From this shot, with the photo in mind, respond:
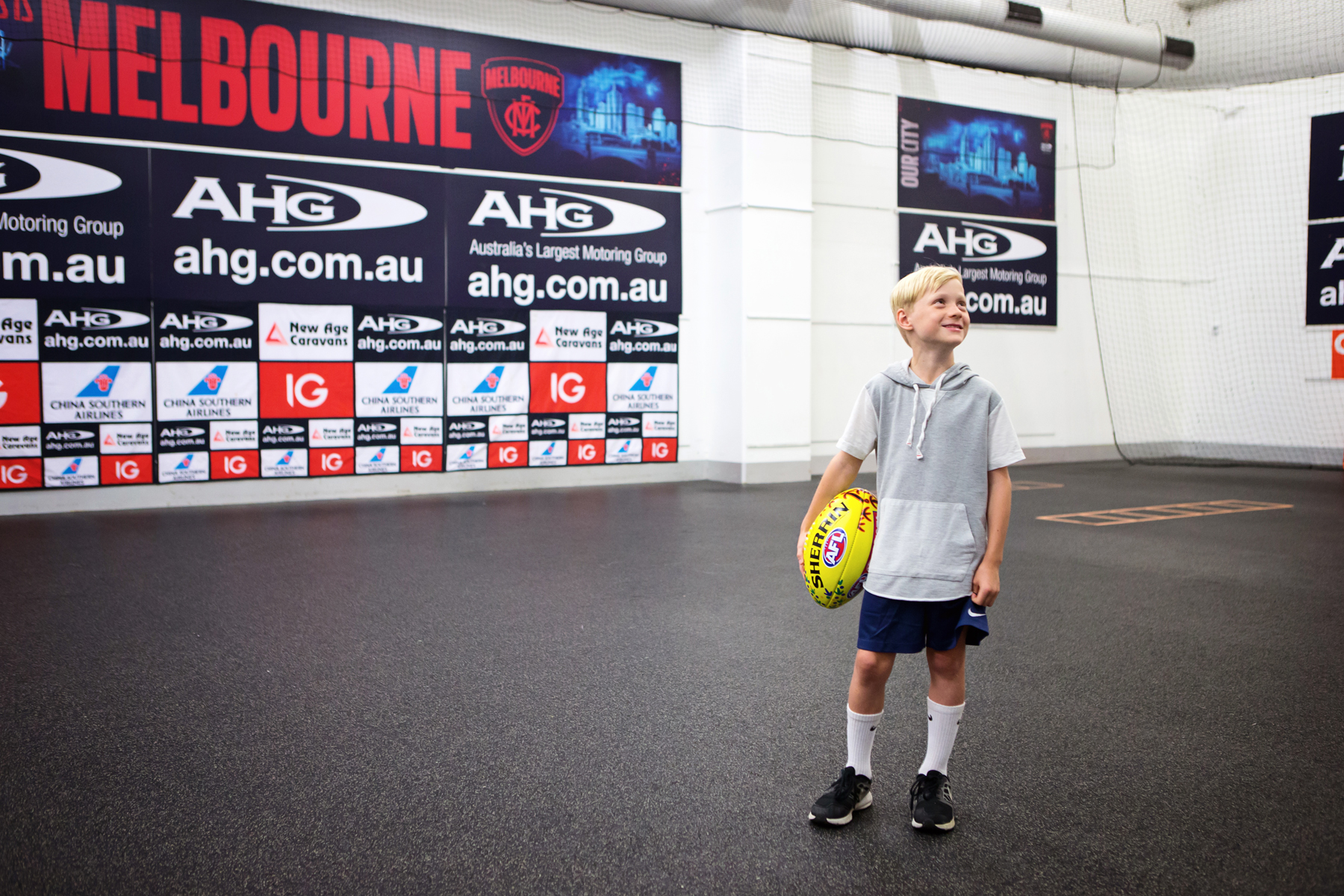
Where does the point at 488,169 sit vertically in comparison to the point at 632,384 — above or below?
above

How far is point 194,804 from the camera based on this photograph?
2330 millimetres

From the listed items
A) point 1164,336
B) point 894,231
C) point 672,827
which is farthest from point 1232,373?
point 672,827

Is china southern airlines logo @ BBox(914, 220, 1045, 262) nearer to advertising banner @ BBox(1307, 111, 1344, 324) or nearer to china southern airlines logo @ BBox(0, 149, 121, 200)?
advertising banner @ BBox(1307, 111, 1344, 324)

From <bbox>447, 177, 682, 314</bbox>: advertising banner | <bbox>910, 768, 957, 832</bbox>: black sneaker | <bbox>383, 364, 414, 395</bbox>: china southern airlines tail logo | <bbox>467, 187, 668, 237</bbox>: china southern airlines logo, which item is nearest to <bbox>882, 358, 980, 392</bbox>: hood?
<bbox>910, 768, 957, 832</bbox>: black sneaker

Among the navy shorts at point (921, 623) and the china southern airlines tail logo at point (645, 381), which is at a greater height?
the china southern airlines tail logo at point (645, 381)

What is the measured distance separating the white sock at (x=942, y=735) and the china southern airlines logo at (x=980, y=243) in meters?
8.68

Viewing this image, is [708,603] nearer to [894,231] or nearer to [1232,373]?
[894,231]

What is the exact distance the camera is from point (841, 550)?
2232 mm

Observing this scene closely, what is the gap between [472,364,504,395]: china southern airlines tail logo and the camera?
338 inches

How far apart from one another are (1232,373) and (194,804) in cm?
1184

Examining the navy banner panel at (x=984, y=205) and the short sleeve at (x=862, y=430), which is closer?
the short sleeve at (x=862, y=430)

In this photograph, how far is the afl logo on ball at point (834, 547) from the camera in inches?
87.9

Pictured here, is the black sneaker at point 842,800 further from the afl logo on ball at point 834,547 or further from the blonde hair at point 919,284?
the blonde hair at point 919,284

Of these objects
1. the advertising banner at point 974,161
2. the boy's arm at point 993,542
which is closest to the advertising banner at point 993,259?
the advertising banner at point 974,161
